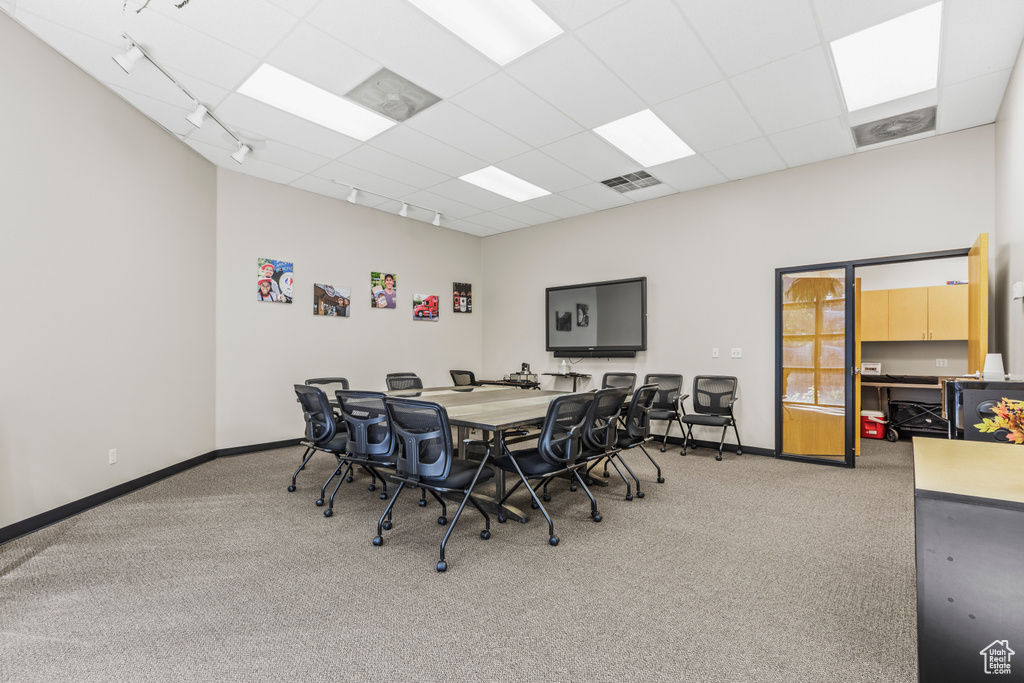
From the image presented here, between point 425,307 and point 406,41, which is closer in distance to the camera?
point 406,41

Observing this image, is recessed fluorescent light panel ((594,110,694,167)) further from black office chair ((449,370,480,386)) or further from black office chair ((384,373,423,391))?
black office chair ((449,370,480,386))

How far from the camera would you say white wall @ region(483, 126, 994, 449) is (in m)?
4.39

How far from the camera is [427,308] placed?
23.9 feet

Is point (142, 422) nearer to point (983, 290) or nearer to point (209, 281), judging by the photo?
point (209, 281)

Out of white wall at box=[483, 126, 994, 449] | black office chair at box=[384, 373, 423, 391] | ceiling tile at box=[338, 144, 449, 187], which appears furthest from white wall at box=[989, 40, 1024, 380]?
black office chair at box=[384, 373, 423, 391]

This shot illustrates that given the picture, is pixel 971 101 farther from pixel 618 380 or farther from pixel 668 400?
pixel 618 380

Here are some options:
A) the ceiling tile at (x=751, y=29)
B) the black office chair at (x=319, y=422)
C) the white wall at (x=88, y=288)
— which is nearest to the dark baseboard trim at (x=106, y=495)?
the white wall at (x=88, y=288)

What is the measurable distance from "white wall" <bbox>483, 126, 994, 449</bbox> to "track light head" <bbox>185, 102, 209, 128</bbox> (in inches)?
185

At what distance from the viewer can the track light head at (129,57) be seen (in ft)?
10.0

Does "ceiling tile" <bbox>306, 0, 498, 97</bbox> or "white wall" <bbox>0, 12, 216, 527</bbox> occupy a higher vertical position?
"ceiling tile" <bbox>306, 0, 498, 97</bbox>

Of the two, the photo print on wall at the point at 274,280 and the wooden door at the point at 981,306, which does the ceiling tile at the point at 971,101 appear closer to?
the wooden door at the point at 981,306

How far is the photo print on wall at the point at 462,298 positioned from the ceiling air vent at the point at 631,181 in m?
3.13

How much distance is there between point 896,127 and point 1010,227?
133 centimetres

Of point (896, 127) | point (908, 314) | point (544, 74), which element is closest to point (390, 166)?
point (544, 74)
